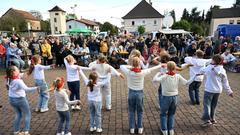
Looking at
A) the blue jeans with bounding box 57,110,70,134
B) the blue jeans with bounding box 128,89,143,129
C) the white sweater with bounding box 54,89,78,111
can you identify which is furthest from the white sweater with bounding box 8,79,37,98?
the blue jeans with bounding box 128,89,143,129

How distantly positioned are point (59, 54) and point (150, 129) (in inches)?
422

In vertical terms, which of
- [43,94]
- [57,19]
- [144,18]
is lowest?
[43,94]

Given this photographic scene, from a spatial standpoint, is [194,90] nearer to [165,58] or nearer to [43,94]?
[165,58]

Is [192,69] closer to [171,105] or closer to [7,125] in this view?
[171,105]

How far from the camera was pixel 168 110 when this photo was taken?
5094 millimetres

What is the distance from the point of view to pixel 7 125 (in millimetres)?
5875

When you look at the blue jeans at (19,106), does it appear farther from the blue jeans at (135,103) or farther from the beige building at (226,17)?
the beige building at (226,17)

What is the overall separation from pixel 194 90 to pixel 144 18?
56746 mm

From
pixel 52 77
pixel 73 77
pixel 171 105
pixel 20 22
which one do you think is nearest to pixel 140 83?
pixel 171 105

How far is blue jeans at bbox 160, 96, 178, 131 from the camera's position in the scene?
196 inches

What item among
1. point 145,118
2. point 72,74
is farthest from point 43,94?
point 145,118

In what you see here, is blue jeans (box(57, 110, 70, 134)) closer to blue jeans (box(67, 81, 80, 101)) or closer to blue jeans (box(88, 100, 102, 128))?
blue jeans (box(88, 100, 102, 128))

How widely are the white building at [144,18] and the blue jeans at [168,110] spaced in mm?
57708

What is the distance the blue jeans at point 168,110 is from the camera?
196 inches
